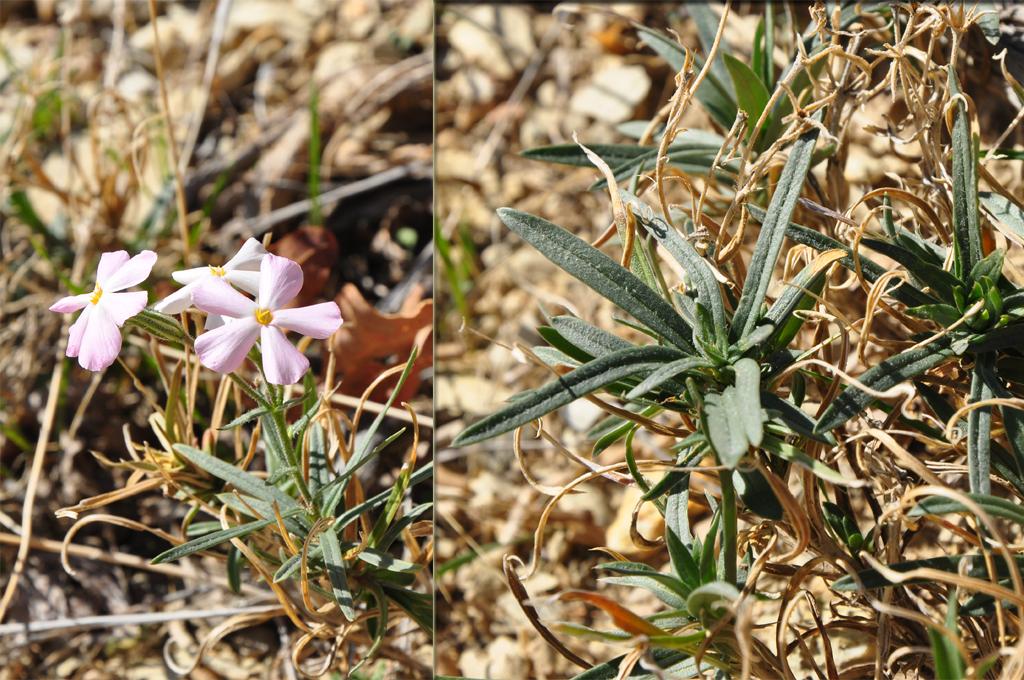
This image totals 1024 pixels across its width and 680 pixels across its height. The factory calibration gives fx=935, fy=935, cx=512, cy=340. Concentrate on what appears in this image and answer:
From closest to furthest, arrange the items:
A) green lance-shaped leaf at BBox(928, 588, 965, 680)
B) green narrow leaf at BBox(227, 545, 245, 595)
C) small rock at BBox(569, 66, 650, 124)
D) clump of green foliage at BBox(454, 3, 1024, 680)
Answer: green lance-shaped leaf at BBox(928, 588, 965, 680) → clump of green foliage at BBox(454, 3, 1024, 680) → green narrow leaf at BBox(227, 545, 245, 595) → small rock at BBox(569, 66, 650, 124)

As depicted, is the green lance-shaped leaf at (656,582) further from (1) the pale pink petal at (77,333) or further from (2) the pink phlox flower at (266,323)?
(1) the pale pink petal at (77,333)

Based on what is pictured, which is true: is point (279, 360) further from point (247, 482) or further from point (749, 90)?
point (749, 90)

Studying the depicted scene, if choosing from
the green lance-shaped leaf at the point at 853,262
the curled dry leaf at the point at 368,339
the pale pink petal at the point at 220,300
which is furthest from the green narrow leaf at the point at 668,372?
the curled dry leaf at the point at 368,339

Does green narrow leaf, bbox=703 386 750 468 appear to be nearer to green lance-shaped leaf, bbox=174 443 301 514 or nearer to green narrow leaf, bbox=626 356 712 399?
green narrow leaf, bbox=626 356 712 399

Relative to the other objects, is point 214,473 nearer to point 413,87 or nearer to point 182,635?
point 182,635

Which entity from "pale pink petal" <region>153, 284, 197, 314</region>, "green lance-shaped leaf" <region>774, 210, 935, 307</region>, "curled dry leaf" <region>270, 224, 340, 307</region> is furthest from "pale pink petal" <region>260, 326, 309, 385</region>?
"curled dry leaf" <region>270, 224, 340, 307</region>

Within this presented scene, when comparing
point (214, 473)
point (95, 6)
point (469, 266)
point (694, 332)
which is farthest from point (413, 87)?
point (694, 332)
